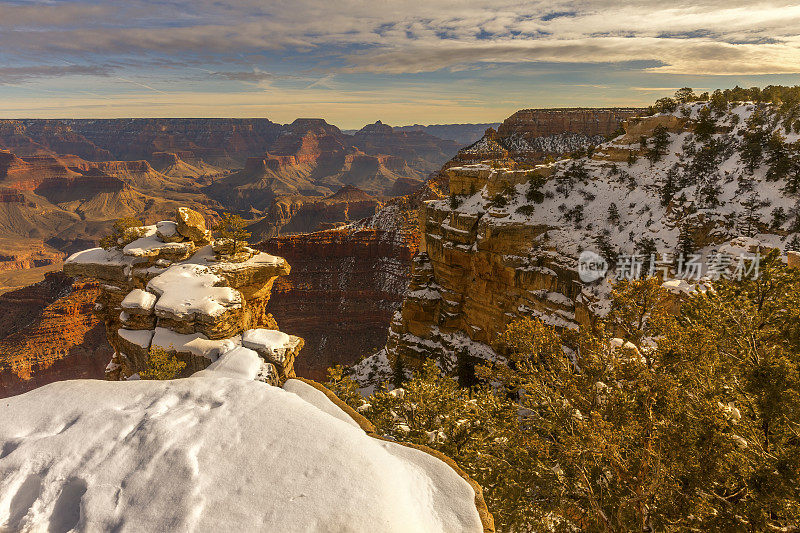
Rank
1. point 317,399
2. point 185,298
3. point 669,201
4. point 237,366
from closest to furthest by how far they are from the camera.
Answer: point 317,399 < point 237,366 < point 185,298 < point 669,201

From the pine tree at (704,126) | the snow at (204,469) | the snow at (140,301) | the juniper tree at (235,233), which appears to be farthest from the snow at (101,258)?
the pine tree at (704,126)

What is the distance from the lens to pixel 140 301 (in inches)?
685

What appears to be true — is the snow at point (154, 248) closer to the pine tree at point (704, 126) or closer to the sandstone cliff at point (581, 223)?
the sandstone cliff at point (581, 223)

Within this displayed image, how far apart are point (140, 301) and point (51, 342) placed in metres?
46.2

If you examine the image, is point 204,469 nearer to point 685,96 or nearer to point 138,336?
point 138,336

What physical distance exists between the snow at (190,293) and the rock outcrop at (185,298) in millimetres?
40

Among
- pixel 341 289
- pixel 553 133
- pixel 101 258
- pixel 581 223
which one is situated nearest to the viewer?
pixel 101 258

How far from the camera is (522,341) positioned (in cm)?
998

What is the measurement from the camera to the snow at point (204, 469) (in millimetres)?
4867

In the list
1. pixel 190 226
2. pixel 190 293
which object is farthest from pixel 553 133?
pixel 190 293

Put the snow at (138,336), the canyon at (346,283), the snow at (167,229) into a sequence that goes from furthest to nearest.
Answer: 1. the canyon at (346,283)
2. the snow at (167,229)
3. the snow at (138,336)

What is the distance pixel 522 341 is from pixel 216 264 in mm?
17553

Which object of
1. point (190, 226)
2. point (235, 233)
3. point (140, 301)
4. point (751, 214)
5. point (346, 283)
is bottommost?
point (346, 283)

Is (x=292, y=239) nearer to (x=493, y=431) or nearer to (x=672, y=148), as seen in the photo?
(x=672, y=148)
